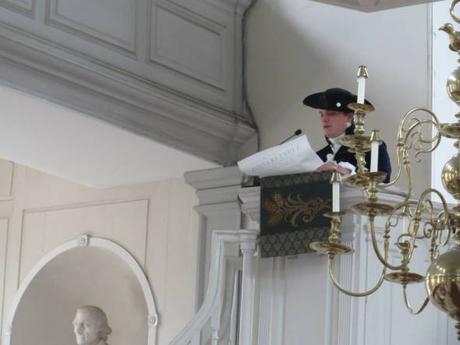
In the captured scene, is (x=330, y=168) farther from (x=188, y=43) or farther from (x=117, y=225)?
(x=117, y=225)

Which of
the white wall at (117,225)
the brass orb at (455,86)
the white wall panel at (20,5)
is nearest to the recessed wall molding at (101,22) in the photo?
the white wall panel at (20,5)

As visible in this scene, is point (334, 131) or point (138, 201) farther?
point (138, 201)

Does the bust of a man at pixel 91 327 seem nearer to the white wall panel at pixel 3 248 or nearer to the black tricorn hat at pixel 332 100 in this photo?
the white wall panel at pixel 3 248

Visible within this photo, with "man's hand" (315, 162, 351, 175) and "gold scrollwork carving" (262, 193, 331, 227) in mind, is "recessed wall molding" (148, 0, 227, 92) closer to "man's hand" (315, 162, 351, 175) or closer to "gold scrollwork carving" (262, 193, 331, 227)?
"gold scrollwork carving" (262, 193, 331, 227)

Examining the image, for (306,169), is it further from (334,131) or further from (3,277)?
(3,277)

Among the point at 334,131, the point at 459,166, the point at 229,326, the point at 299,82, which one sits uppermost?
the point at 299,82

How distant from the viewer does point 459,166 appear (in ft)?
11.4

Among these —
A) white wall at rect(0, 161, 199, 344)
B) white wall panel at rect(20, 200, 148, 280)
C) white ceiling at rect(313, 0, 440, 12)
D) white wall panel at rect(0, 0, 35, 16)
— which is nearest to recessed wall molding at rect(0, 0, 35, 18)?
white wall panel at rect(0, 0, 35, 16)

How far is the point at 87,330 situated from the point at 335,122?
108 inches

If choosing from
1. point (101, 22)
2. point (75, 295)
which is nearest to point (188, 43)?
point (101, 22)

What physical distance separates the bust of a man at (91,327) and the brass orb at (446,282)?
4742 millimetres

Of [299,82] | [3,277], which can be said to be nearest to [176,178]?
[299,82]

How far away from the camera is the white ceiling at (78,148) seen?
263 inches

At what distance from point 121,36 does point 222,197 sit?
1194 mm
